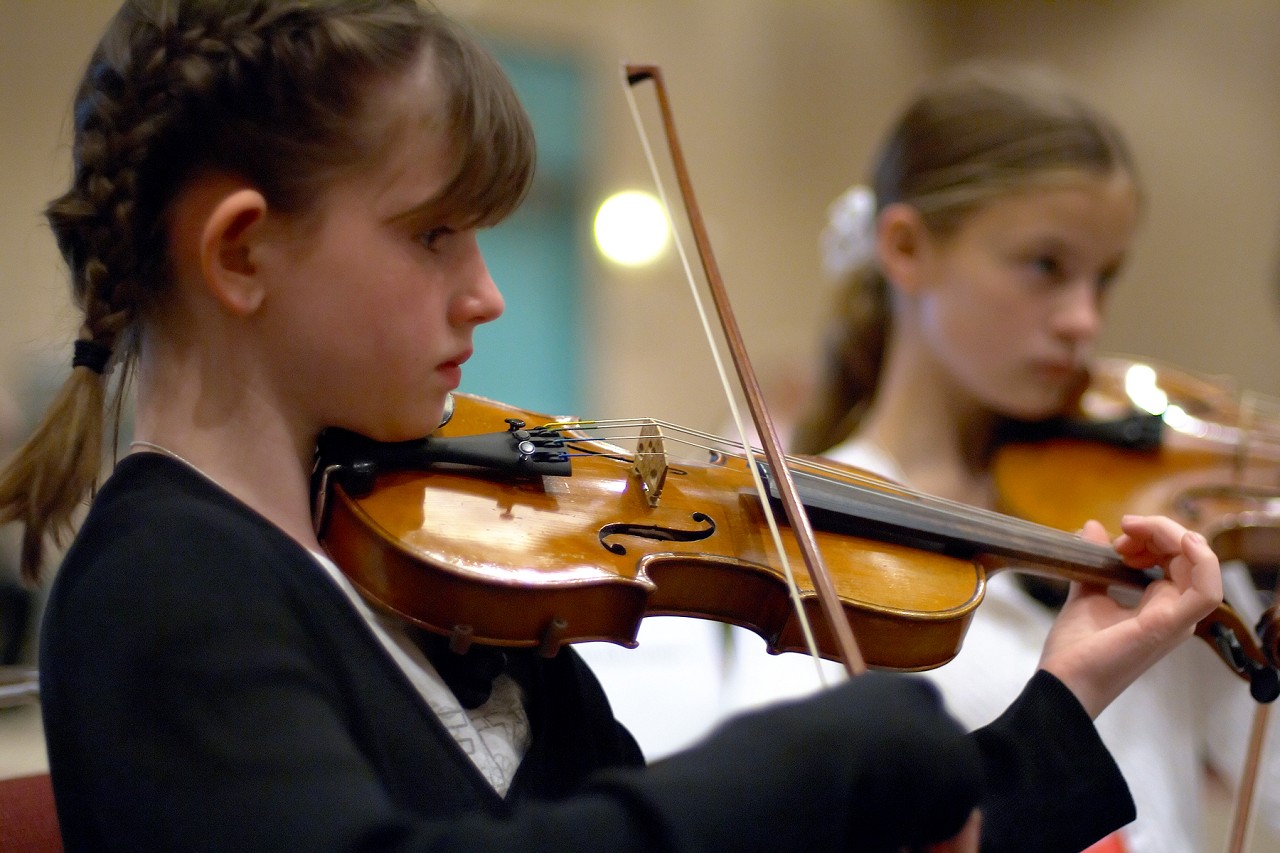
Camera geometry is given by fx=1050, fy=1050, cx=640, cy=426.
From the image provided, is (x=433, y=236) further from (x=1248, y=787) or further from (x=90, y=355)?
(x=1248, y=787)

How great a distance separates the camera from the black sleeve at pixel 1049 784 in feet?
2.23

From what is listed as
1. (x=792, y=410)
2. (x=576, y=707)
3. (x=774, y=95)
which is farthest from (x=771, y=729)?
(x=774, y=95)

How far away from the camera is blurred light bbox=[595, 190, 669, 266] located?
111 inches

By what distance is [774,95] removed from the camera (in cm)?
308

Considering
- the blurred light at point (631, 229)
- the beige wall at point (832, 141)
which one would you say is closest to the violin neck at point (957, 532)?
the beige wall at point (832, 141)

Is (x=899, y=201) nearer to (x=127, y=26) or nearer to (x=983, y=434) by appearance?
(x=983, y=434)

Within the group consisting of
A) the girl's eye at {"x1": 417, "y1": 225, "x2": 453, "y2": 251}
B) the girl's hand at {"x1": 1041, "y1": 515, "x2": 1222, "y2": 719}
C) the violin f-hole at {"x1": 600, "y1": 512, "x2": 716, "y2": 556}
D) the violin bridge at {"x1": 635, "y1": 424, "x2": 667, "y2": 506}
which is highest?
the girl's eye at {"x1": 417, "y1": 225, "x2": 453, "y2": 251}

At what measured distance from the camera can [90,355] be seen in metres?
0.64

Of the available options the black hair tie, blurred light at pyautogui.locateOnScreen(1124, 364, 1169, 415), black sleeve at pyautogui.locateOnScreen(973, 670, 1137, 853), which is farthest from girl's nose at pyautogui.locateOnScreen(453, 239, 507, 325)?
blurred light at pyautogui.locateOnScreen(1124, 364, 1169, 415)

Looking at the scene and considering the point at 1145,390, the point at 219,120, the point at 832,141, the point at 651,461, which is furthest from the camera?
the point at 832,141

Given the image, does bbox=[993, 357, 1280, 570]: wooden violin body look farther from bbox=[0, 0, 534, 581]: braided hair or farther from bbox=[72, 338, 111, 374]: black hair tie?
bbox=[72, 338, 111, 374]: black hair tie

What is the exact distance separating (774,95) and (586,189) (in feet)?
2.19

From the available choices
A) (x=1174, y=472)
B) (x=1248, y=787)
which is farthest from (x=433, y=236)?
(x=1174, y=472)

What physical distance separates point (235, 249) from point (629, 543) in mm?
291
